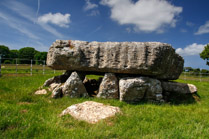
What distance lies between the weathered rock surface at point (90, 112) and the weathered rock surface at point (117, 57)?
2489mm

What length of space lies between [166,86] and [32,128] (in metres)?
6.68

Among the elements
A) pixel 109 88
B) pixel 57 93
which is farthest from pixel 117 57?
pixel 57 93

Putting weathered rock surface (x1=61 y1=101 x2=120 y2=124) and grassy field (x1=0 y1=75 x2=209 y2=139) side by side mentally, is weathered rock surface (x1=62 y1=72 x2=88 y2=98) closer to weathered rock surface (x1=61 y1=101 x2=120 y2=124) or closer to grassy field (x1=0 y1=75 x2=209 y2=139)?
grassy field (x1=0 y1=75 x2=209 y2=139)

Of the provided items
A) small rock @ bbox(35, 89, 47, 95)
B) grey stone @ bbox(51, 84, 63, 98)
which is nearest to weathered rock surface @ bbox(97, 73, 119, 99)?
grey stone @ bbox(51, 84, 63, 98)

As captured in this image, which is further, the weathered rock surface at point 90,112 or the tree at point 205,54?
the tree at point 205,54

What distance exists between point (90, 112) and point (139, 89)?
286 cm

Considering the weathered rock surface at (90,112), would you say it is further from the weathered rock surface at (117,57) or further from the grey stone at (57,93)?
the weathered rock surface at (117,57)

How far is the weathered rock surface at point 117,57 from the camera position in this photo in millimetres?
6027

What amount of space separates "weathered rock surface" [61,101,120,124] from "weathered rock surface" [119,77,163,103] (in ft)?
5.48

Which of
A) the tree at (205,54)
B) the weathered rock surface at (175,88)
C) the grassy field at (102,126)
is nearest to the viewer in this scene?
the grassy field at (102,126)

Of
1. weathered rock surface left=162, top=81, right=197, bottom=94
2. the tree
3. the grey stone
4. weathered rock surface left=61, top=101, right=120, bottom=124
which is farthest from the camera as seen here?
the tree

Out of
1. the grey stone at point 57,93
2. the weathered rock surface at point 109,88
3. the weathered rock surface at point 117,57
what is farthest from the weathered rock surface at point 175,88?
the grey stone at point 57,93

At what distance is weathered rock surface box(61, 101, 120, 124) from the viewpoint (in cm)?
398

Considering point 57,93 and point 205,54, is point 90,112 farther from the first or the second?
point 205,54
